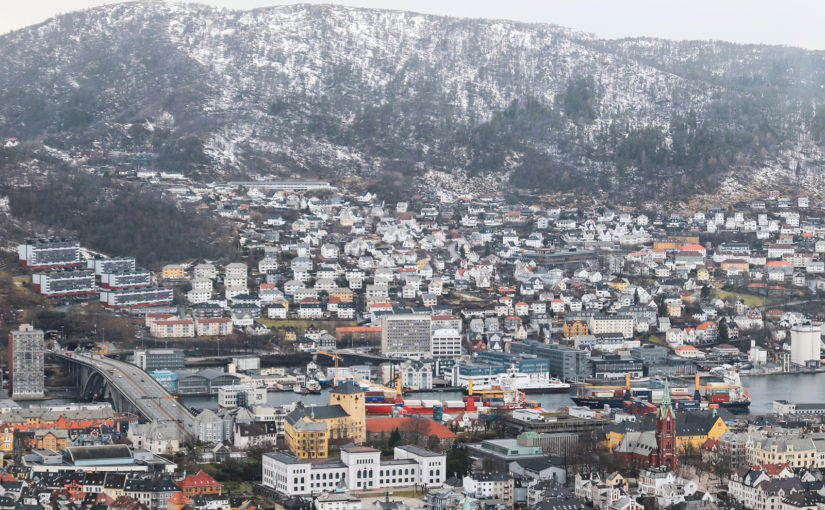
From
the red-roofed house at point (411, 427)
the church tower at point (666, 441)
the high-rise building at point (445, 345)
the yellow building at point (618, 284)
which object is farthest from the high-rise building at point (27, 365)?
the yellow building at point (618, 284)

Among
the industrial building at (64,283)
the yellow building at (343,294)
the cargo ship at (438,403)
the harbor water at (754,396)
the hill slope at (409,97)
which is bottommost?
the harbor water at (754,396)

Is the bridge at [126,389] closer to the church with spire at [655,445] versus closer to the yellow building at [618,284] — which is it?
the church with spire at [655,445]

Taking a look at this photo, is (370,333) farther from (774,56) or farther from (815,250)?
→ (774,56)

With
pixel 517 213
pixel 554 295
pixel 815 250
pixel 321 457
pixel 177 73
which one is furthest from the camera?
pixel 177 73

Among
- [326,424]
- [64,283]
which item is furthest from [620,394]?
[64,283]

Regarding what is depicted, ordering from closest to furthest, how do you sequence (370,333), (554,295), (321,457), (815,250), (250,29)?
(321,457) < (370,333) < (554,295) < (815,250) < (250,29)

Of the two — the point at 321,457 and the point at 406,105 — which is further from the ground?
the point at 406,105

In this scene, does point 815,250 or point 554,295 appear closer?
point 554,295

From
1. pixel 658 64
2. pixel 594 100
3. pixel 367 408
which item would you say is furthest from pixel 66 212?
pixel 658 64
